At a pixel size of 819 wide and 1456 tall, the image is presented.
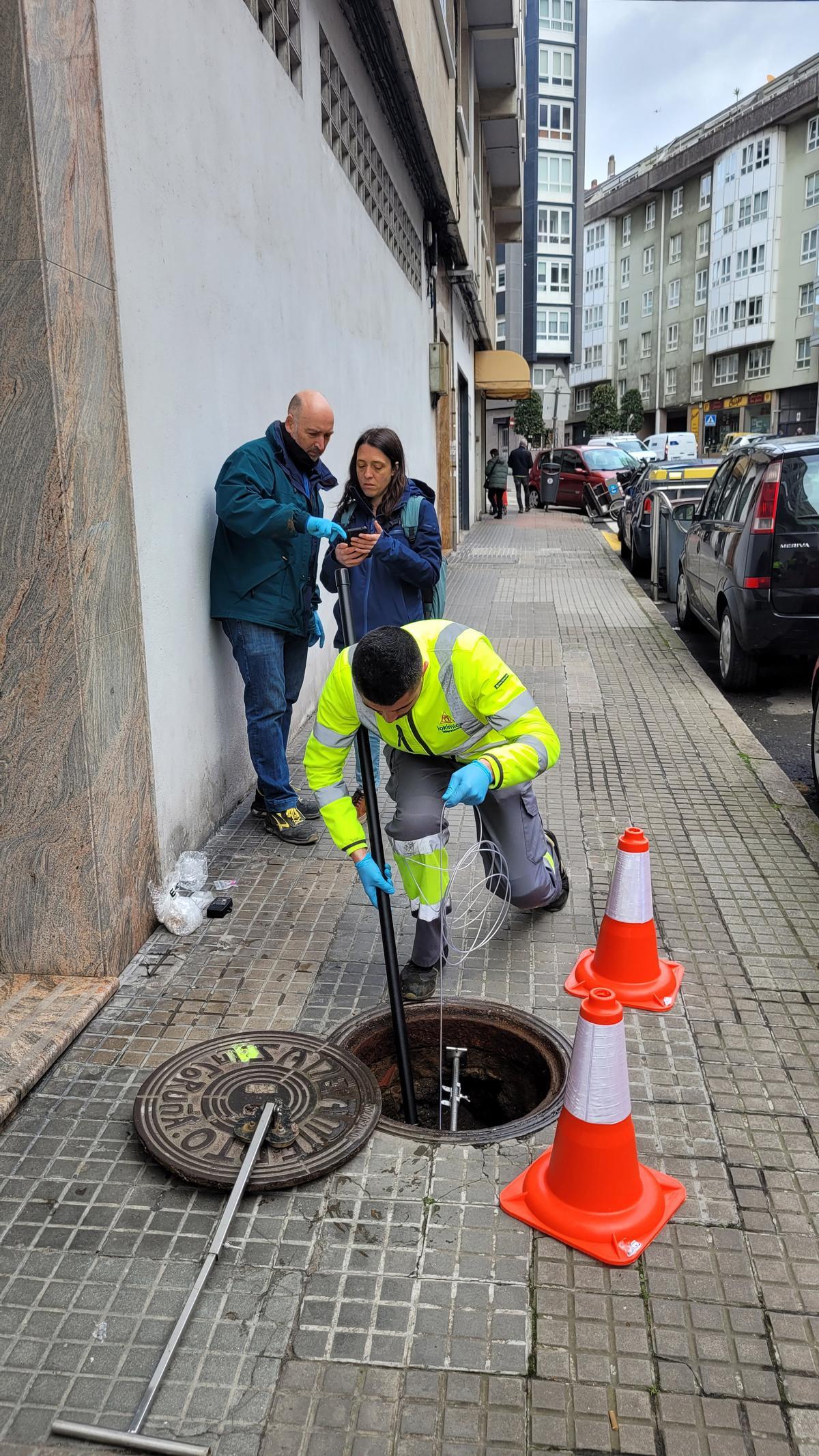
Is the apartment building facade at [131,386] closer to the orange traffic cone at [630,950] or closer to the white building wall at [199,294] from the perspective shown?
the white building wall at [199,294]

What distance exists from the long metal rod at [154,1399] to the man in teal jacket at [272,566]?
104 inches

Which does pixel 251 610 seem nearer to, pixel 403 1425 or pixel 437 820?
pixel 437 820

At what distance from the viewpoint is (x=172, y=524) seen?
450 centimetres

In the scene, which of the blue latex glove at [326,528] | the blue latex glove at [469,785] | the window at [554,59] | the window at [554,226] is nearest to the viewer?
the blue latex glove at [469,785]

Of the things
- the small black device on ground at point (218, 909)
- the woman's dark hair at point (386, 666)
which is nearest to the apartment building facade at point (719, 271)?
the small black device on ground at point (218, 909)

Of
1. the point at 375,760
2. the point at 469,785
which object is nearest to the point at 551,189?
the point at 375,760

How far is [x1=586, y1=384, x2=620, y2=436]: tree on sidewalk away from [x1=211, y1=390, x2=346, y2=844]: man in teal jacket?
219ft

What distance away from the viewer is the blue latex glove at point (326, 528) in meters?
4.74

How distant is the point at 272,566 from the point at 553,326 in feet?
230

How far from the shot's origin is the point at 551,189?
65.3m

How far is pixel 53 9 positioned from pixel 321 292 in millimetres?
4340

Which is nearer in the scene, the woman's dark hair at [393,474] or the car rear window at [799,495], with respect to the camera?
the woman's dark hair at [393,474]

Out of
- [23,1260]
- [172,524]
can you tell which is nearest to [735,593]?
[172,524]

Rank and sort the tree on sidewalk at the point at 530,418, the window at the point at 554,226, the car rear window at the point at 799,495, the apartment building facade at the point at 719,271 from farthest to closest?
the tree on sidewalk at the point at 530,418, the window at the point at 554,226, the apartment building facade at the point at 719,271, the car rear window at the point at 799,495
